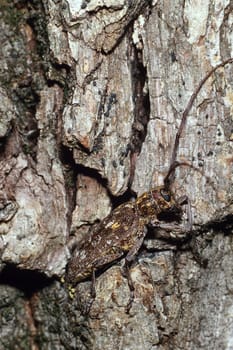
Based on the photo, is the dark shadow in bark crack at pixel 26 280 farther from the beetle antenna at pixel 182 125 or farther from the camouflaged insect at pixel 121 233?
the beetle antenna at pixel 182 125

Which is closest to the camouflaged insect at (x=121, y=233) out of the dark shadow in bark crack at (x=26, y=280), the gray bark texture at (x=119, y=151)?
the gray bark texture at (x=119, y=151)

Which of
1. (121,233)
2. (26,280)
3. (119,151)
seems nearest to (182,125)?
(119,151)

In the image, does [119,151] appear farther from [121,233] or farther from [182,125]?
[121,233]

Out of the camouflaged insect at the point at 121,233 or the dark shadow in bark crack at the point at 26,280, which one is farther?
the dark shadow in bark crack at the point at 26,280

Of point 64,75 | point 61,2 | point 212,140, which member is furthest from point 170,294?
point 61,2

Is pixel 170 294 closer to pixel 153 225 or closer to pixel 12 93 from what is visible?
pixel 153 225

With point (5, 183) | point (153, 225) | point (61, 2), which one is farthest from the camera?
point (153, 225)
